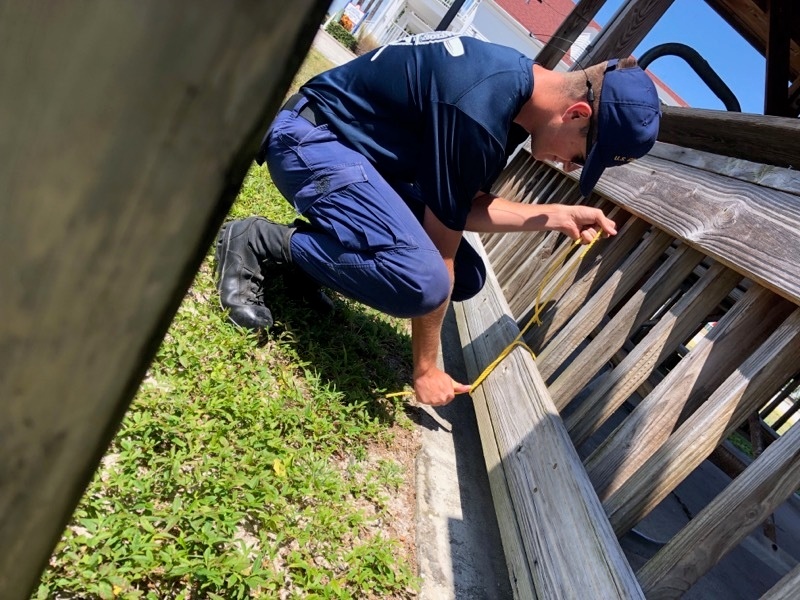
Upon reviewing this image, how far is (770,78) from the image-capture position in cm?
478

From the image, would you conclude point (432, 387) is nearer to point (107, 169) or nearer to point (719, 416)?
point (719, 416)

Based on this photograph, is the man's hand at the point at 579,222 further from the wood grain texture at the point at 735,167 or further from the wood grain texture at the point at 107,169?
the wood grain texture at the point at 107,169

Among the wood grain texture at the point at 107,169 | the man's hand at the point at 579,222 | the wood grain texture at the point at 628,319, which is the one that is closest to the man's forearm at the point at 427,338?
the wood grain texture at the point at 628,319

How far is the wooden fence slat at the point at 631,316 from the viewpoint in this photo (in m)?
2.60

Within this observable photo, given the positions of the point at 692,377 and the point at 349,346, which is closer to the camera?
the point at 692,377

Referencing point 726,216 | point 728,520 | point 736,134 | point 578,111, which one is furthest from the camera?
point 736,134

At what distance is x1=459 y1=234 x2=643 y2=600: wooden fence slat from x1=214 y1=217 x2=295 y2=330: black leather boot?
1.06 meters

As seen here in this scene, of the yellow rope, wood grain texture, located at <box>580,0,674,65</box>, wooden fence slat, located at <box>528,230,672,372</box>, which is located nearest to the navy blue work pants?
the yellow rope

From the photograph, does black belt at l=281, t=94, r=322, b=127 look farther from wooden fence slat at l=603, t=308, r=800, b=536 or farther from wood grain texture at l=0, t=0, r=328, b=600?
wood grain texture at l=0, t=0, r=328, b=600

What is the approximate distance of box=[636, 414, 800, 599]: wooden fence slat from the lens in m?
1.61

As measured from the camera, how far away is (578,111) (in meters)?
2.45

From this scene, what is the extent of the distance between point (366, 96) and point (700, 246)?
138cm

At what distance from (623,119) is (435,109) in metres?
0.69

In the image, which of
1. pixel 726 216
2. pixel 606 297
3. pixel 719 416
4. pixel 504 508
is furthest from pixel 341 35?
pixel 719 416
